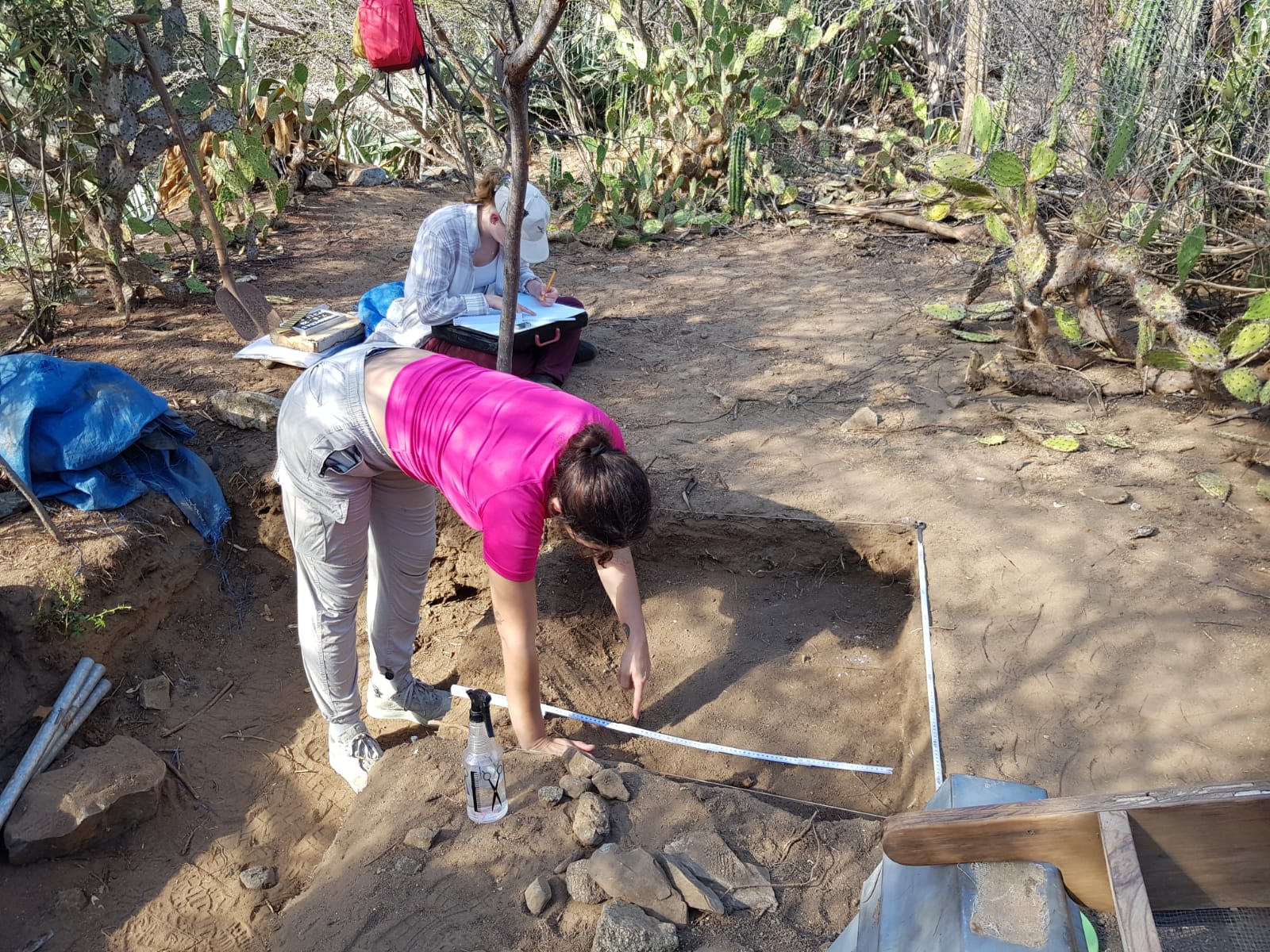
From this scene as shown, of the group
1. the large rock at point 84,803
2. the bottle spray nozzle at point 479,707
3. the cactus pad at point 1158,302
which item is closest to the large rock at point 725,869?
the bottle spray nozzle at point 479,707

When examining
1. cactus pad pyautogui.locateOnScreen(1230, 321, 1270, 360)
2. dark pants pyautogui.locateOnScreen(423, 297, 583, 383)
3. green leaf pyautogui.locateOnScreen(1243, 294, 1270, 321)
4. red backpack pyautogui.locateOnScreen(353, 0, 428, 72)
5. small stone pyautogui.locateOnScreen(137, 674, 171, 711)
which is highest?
red backpack pyautogui.locateOnScreen(353, 0, 428, 72)

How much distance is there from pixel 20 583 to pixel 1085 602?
3.60m

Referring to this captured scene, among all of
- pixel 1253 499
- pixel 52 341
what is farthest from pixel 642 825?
pixel 52 341

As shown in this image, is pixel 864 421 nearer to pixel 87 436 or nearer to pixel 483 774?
pixel 483 774

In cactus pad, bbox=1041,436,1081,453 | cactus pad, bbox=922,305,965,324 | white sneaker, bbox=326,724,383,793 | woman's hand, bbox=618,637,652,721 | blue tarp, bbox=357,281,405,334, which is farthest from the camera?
cactus pad, bbox=922,305,965,324

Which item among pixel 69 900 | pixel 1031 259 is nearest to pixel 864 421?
pixel 1031 259

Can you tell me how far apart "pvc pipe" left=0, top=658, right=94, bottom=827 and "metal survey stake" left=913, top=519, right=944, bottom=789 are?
8.93ft

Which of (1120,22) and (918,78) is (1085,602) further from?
(918,78)

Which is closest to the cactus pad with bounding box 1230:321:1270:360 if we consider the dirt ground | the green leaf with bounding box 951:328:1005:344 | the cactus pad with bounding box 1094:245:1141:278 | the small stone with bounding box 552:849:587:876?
the dirt ground

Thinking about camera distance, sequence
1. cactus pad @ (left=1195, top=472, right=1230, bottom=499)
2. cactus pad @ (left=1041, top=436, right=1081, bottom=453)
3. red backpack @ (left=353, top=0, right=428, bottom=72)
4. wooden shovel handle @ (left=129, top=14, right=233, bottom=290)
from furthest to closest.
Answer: wooden shovel handle @ (left=129, top=14, right=233, bottom=290)
cactus pad @ (left=1041, top=436, right=1081, bottom=453)
cactus pad @ (left=1195, top=472, right=1230, bottom=499)
red backpack @ (left=353, top=0, right=428, bottom=72)

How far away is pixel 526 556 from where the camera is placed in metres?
2.14

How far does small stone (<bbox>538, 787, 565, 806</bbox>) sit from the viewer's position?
94.3 inches

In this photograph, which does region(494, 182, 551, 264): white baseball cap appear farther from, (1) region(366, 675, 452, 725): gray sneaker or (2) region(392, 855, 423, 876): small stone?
(2) region(392, 855, 423, 876): small stone

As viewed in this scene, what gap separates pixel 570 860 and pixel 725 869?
1.22 feet
